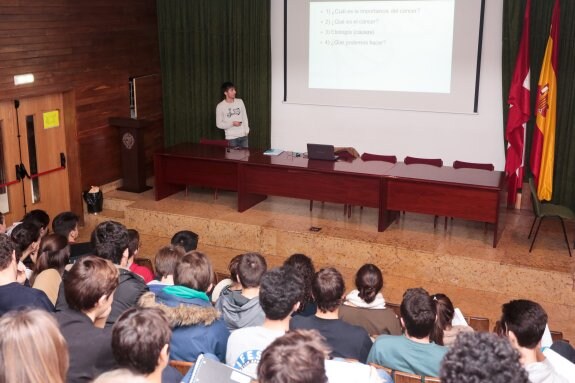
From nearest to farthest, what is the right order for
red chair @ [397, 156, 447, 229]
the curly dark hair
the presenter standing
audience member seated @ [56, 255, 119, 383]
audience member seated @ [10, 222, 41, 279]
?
audience member seated @ [56, 255, 119, 383], the curly dark hair, audience member seated @ [10, 222, 41, 279], red chair @ [397, 156, 447, 229], the presenter standing

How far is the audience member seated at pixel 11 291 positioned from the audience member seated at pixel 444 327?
2023 mm

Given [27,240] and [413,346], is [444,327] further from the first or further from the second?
[27,240]

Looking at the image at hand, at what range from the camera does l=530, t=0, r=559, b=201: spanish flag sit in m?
7.30

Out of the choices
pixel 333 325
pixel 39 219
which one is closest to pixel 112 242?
pixel 333 325

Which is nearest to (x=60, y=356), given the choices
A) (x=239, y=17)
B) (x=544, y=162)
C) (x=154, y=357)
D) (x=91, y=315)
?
(x=154, y=357)

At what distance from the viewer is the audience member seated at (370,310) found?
390 cm

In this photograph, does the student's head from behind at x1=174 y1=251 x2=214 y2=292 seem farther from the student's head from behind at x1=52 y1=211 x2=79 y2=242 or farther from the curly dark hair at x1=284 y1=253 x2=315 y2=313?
the student's head from behind at x1=52 y1=211 x2=79 y2=242

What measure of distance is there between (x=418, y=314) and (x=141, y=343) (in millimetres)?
1503

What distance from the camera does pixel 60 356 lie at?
206cm

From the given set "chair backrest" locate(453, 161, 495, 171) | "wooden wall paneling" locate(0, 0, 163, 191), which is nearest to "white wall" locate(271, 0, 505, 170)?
"chair backrest" locate(453, 161, 495, 171)

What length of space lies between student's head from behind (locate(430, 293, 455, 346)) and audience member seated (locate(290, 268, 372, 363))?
384mm

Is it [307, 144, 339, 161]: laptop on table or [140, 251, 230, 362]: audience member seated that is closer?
[140, 251, 230, 362]: audience member seated

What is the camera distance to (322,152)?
7523 millimetres

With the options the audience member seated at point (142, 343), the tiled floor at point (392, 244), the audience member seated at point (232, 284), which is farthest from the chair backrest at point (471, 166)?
the audience member seated at point (142, 343)
